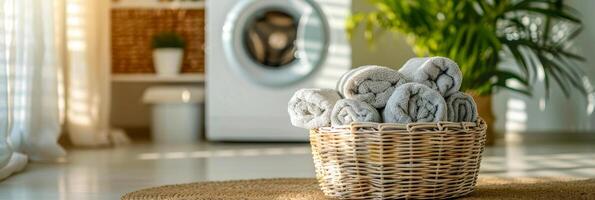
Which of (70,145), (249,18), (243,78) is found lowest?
(70,145)

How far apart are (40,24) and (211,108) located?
3.18ft

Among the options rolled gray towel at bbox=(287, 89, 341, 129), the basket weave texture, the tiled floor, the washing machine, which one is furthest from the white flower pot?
rolled gray towel at bbox=(287, 89, 341, 129)

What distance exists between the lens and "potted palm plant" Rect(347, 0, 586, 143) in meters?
3.67

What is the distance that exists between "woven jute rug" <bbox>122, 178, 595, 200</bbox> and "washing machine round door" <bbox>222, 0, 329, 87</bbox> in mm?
1459

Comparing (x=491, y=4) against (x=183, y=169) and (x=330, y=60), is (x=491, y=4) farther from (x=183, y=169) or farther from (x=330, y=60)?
(x=183, y=169)

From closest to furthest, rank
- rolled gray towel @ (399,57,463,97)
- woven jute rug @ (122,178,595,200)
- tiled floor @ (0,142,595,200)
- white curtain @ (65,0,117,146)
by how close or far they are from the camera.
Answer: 1. rolled gray towel @ (399,57,463,97)
2. woven jute rug @ (122,178,595,200)
3. tiled floor @ (0,142,595,200)
4. white curtain @ (65,0,117,146)

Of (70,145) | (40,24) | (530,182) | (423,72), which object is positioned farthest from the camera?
(70,145)

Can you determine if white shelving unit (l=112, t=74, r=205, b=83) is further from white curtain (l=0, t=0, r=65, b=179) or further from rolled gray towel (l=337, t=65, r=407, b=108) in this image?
rolled gray towel (l=337, t=65, r=407, b=108)

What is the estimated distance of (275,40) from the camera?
404 centimetres

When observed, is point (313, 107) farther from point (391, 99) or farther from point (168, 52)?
point (168, 52)

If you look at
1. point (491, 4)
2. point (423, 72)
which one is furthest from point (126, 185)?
point (491, 4)

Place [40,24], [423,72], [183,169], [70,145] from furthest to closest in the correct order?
[70,145] < [40,24] < [183,169] < [423,72]

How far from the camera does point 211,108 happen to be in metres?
4.14

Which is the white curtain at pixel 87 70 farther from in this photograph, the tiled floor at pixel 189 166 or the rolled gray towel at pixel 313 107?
the rolled gray towel at pixel 313 107
